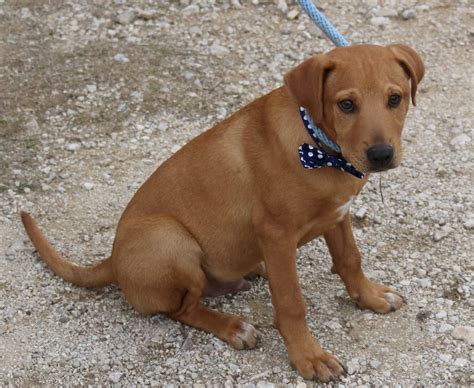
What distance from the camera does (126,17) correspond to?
889 cm

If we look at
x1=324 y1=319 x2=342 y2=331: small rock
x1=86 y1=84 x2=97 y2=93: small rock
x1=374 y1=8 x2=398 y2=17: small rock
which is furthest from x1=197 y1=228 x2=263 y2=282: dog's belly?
x1=374 y1=8 x2=398 y2=17: small rock

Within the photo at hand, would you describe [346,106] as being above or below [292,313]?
above

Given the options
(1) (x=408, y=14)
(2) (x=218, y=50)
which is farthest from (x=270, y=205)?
(1) (x=408, y=14)

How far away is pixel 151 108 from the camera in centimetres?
781

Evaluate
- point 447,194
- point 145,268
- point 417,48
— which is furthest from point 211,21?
point 145,268

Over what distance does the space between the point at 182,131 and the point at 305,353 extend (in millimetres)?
3010

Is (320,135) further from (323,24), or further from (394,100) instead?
(323,24)

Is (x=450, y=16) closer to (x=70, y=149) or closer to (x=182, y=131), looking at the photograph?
(x=182, y=131)

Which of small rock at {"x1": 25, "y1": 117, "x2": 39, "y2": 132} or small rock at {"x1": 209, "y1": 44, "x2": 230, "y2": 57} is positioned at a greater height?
small rock at {"x1": 209, "y1": 44, "x2": 230, "y2": 57}

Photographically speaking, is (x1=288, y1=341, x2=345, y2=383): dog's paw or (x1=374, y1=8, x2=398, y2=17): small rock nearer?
(x1=288, y1=341, x2=345, y2=383): dog's paw

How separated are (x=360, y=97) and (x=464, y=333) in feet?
6.29

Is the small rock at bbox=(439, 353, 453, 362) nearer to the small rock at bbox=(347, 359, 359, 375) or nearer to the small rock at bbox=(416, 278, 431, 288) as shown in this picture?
the small rock at bbox=(347, 359, 359, 375)

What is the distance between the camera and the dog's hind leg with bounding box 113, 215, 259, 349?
17.5 feet

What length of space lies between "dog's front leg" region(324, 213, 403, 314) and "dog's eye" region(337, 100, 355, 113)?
117 centimetres
